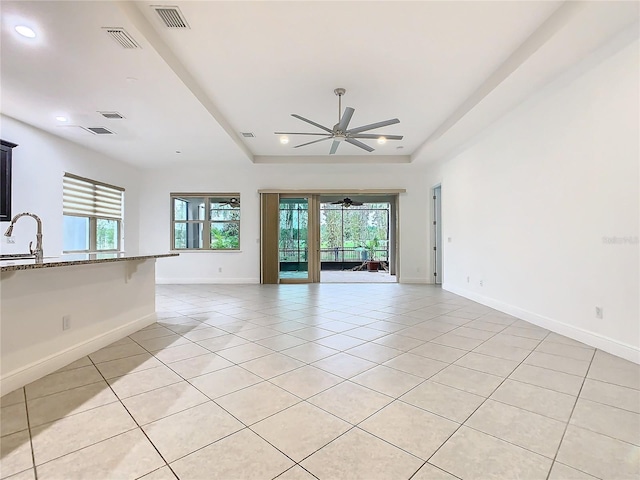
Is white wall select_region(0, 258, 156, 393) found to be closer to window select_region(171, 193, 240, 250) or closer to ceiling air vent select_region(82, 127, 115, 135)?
ceiling air vent select_region(82, 127, 115, 135)

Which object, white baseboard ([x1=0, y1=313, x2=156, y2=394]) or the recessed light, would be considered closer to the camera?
white baseboard ([x1=0, y1=313, x2=156, y2=394])

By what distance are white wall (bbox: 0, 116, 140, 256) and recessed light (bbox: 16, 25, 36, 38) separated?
8.29 feet

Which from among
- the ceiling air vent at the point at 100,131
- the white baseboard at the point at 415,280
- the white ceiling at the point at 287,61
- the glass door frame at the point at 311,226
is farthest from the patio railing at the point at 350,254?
the ceiling air vent at the point at 100,131

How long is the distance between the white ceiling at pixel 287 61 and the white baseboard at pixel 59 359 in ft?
8.85

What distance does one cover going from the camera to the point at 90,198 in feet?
20.8

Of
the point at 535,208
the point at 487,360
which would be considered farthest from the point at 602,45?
the point at 487,360

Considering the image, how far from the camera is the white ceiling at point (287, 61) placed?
2.69m

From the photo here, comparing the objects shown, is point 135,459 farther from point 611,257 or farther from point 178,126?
point 178,126

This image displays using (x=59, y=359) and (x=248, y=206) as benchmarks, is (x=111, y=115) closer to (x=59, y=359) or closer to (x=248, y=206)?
(x=59, y=359)

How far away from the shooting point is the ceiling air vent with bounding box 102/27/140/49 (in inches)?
108

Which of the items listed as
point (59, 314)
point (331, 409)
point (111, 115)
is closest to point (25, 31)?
point (111, 115)

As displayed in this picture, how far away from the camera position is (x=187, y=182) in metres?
7.98

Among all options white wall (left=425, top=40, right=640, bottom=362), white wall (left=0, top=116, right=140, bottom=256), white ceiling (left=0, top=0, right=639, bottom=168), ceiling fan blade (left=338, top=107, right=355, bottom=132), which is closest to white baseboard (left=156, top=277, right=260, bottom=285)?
white wall (left=0, top=116, right=140, bottom=256)

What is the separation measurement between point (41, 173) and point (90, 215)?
1311 millimetres
